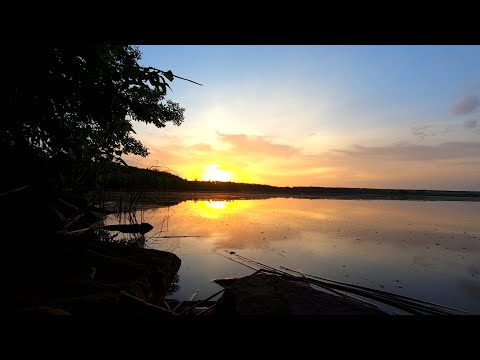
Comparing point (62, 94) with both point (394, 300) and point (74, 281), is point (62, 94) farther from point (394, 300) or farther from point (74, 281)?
point (394, 300)

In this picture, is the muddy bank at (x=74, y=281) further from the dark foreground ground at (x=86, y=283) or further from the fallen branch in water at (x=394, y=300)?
the fallen branch in water at (x=394, y=300)

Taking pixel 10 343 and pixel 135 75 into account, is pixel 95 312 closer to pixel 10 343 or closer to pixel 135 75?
pixel 10 343

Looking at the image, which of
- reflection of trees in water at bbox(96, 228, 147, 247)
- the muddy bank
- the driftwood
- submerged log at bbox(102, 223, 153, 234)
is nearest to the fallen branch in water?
the muddy bank

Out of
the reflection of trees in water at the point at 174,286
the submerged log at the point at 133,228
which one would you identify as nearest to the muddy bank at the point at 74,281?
the reflection of trees in water at the point at 174,286

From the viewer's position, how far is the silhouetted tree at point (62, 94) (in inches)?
146

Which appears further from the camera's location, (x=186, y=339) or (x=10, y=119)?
(x=10, y=119)

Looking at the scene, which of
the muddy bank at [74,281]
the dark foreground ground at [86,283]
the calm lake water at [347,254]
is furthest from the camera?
the calm lake water at [347,254]

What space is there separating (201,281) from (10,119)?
3.58 m

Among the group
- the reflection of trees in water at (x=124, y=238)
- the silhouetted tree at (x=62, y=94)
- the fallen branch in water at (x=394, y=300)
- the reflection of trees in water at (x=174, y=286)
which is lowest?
the reflection of trees in water at (x=174, y=286)

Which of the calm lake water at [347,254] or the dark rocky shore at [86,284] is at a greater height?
the dark rocky shore at [86,284]

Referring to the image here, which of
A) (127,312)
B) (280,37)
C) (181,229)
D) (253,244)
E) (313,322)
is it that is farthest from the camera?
(181,229)

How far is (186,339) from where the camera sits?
1.07m

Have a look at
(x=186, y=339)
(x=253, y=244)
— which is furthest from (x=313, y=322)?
(x=253, y=244)

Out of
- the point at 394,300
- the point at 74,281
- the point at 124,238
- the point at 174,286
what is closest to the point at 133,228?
the point at 124,238
